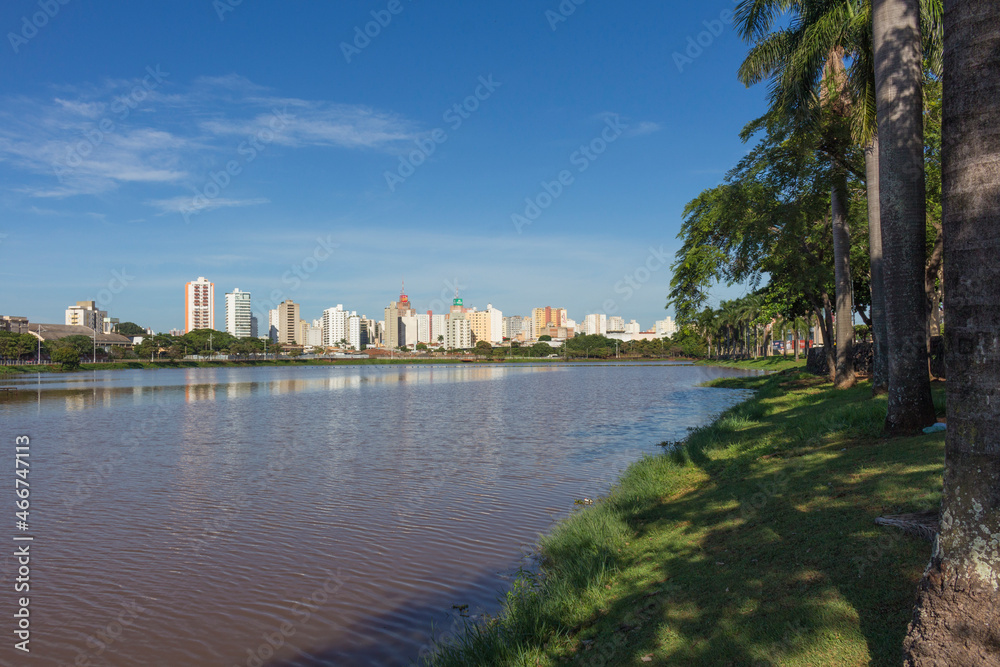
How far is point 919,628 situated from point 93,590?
9.38 m

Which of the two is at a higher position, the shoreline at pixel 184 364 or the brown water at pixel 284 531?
the shoreline at pixel 184 364

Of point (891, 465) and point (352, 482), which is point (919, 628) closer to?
point (891, 465)

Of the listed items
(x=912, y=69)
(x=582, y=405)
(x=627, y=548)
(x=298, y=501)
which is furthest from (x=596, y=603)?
(x=582, y=405)

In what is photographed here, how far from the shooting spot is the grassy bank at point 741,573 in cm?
473

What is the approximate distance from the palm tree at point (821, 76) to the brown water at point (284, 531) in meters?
7.71

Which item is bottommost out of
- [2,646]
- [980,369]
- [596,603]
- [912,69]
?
[2,646]

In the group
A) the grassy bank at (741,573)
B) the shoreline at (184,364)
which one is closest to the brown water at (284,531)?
the grassy bank at (741,573)

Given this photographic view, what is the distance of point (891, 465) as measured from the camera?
8.34 metres

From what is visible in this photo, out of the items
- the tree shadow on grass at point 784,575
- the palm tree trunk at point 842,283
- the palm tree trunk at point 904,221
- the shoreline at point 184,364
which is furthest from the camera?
the shoreline at point 184,364

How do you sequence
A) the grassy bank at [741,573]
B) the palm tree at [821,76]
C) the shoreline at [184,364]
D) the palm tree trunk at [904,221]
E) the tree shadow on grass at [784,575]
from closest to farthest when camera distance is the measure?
the tree shadow on grass at [784,575], the grassy bank at [741,573], the palm tree trunk at [904,221], the palm tree at [821,76], the shoreline at [184,364]

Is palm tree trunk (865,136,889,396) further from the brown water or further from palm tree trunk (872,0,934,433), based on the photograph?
the brown water

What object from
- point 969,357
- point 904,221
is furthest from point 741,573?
point 904,221

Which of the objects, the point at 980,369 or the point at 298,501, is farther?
the point at 298,501

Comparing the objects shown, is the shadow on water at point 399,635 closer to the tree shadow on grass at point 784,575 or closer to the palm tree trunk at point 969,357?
the tree shadow on grass at point 784,575
